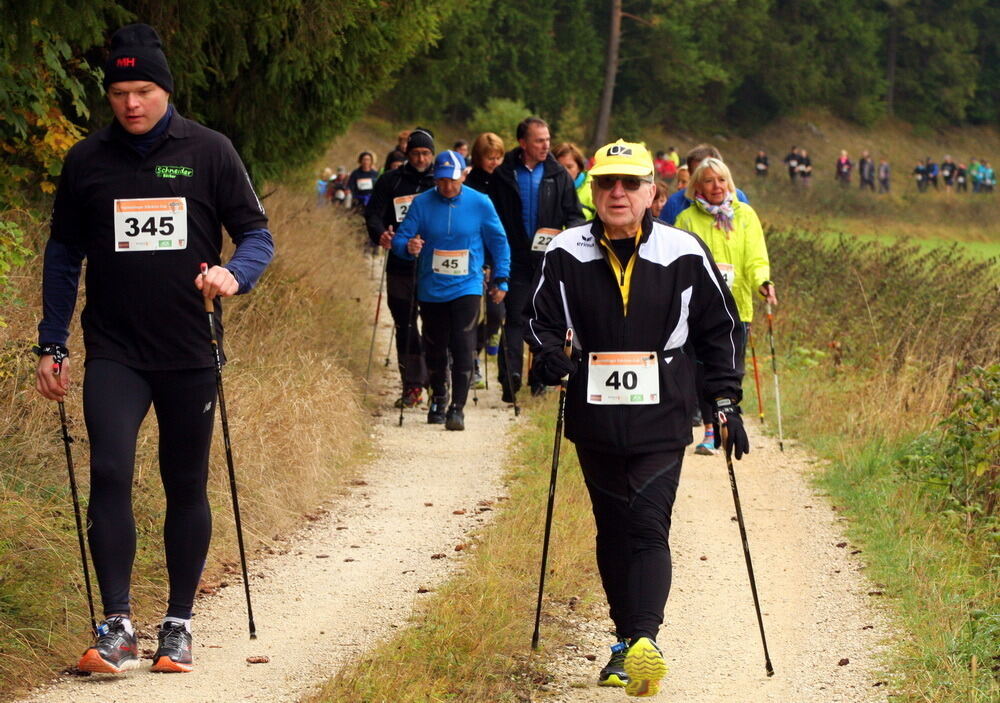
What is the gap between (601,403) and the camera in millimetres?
5547

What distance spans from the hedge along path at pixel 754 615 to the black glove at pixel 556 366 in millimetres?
1187

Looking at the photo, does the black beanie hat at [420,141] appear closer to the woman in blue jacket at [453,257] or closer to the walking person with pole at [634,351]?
the woman in blue jacket at [453,257]

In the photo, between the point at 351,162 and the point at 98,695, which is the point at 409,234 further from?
the point at 351,162

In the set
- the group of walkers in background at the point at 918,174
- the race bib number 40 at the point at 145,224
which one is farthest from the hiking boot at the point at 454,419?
the group of walkers in background at the point at 918,174

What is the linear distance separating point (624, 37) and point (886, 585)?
5982cm

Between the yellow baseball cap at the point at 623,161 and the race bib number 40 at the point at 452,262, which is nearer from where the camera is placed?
the yellow baseball cap at the point at 623,161

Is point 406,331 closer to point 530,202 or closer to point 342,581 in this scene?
point 530,202

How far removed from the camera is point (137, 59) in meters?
5.38

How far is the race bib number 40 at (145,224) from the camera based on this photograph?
541 centimetres

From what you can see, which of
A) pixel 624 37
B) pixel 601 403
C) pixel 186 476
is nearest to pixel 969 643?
pixel 601 403

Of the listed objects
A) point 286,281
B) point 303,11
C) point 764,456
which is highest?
point 303,11

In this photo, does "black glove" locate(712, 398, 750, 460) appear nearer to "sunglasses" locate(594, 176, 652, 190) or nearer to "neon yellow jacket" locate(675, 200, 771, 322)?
"sunglasses" locate(594, 176, 652, 190)

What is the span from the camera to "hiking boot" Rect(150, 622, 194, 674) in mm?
5535

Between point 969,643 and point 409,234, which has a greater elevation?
point 409,234
